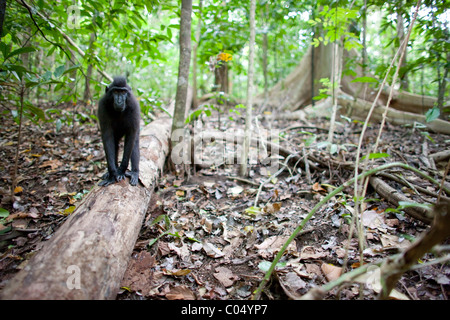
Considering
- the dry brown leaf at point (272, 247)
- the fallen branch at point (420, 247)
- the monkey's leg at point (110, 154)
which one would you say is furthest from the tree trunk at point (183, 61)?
the fallen branch at point (420, 247)

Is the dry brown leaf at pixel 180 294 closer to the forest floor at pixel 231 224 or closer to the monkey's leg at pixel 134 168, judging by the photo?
the forest floor at pixel 231 224

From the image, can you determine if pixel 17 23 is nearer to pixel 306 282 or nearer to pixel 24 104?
pixel 24 104

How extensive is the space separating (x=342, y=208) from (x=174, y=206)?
2252 mm

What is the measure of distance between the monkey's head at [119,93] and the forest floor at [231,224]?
142 cm

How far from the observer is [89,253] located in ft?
6.13

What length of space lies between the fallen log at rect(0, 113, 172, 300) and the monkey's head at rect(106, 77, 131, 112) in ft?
3.25

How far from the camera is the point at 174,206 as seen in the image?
3.62m

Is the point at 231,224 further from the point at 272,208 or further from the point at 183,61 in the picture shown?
the point at 183,61

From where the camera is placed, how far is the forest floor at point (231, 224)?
2.20 metres

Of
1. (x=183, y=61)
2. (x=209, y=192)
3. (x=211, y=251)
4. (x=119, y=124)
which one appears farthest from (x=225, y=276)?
(x=183, y=61)

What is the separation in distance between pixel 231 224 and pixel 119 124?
202 cm

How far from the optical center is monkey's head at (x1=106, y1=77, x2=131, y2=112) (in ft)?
10.2

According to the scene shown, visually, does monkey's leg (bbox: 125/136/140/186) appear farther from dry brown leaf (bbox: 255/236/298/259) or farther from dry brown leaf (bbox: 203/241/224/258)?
dry brown leaf (bbox: 255/236/298/259)

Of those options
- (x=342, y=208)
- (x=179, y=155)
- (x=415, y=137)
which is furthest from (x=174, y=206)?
(x=415, y=137)
